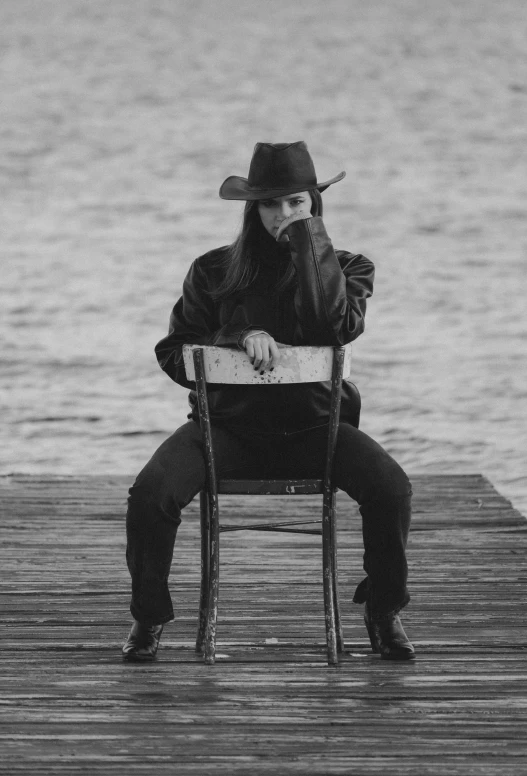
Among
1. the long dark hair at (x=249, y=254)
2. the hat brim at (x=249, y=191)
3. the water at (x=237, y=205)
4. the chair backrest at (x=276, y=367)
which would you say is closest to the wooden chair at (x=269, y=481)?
the chair backrest at (x=276, y=367)

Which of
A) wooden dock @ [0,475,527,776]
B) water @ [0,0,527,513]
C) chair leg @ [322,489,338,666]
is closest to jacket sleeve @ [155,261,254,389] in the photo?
chair leg @ [322,489,338,666]

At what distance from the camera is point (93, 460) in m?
7.83

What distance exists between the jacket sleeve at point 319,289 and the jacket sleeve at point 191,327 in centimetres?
18

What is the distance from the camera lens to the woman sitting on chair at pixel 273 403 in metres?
2.75

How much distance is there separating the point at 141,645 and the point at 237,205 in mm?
21675

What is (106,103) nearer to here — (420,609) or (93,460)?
(93,460)

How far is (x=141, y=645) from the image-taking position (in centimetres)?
280

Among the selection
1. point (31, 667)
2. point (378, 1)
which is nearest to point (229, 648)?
point (31, 667)

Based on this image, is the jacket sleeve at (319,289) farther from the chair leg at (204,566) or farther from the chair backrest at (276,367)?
the chair leg at (204,566)

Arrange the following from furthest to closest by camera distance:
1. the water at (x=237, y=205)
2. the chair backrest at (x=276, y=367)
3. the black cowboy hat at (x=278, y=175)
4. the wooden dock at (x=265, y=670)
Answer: the water at (x=237, y=205), the black cowboy hat at (x=278, y=175), the chair backrest at (x=276, y=367), the wooden dock at (x=265, y=670)

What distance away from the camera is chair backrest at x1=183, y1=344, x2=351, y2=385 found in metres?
2.70

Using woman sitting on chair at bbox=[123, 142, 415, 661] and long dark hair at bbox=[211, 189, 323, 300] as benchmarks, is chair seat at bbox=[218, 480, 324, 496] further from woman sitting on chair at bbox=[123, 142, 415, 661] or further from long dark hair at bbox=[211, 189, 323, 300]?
long dark hair at bbox=[211, 189, 323, 300]

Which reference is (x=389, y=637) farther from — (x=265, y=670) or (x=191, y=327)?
(x=191, y=327)

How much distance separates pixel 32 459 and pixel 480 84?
2560 centimetres
